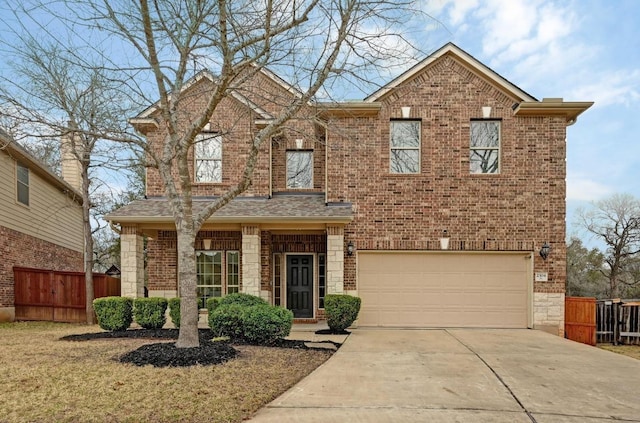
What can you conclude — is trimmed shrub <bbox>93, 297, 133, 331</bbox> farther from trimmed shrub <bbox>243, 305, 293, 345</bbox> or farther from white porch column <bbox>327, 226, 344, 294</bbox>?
white porch column <bbox>327, 226, 344, 294</bbox>

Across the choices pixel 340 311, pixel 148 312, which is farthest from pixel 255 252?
pixel 148 312

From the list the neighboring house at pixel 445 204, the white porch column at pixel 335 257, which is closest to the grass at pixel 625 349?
the neighboring house at pixel 445 204

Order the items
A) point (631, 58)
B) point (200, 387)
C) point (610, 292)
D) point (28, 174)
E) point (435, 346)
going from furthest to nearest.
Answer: point (610, 292) < point (28, 174) < point (631, 58) < point (435, 346) < point (200, 387)

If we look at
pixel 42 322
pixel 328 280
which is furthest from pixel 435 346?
pixel 42 322

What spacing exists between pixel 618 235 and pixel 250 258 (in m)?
21.5

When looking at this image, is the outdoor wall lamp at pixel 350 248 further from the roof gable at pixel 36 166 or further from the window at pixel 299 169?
the roof gable at pixel 36 166

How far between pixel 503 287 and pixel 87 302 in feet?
39.2

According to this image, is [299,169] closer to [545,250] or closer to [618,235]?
[545,250]

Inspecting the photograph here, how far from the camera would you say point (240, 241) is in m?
12.9

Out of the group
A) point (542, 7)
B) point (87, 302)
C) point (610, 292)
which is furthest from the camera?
point (610, 292)

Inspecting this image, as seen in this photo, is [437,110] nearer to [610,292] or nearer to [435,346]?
Answer: [435,346]

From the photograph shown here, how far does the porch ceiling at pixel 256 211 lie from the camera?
36.3 ft

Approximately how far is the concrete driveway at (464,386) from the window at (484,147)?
16.3ft

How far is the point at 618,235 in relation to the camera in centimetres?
2347
